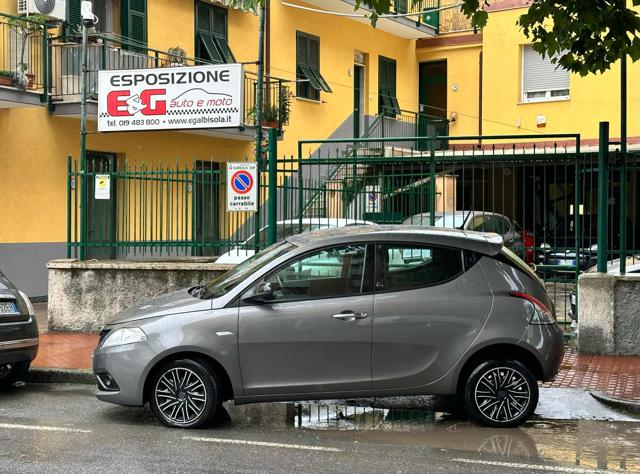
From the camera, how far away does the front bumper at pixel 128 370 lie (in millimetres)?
7578

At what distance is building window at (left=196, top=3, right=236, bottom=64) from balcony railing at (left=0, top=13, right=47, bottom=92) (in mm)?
4899

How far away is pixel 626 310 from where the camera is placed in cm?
1093

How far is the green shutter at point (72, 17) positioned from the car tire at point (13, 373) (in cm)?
1025

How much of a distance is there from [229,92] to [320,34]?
13457 millimetres

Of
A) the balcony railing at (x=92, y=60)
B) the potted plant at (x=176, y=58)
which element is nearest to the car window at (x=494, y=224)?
the balcony railing at (x=92, y=60)

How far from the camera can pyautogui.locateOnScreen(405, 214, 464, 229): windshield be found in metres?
12.1

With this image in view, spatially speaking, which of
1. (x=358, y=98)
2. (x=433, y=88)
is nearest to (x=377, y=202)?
(x=358, y=98)

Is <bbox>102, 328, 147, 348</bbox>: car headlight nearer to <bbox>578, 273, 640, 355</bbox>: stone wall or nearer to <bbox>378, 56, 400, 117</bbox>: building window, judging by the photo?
<bbox>578, 273, 640, 355</bbox>: stone wall

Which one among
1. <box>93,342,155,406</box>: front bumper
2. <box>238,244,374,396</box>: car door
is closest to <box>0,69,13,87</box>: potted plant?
<box>93,342,155,406</box>: front bumper

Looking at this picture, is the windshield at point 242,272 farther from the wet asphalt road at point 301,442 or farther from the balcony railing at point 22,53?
the balcony railing at point 22,53

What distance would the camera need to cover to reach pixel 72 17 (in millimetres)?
18562

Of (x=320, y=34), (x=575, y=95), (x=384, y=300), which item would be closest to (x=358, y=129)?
(x=320, y=34)

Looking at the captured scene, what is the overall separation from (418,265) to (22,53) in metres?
11.8

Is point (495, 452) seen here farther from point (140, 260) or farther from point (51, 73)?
point (51, 73)
